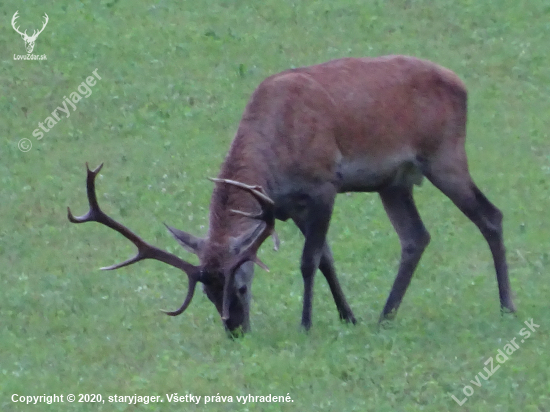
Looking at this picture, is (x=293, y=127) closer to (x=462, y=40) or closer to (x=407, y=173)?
(x=407, y=173)

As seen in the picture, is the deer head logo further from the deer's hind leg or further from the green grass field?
the deer's hind leg

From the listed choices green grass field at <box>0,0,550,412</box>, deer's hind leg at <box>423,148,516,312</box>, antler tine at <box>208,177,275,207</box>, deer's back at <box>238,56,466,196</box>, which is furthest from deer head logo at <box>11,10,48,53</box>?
antler tine at <box>208,177,275,207</box>

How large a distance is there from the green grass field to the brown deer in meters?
0.49

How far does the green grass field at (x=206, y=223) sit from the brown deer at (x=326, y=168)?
490mm

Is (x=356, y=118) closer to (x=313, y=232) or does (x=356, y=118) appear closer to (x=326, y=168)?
(x=326, y=168)

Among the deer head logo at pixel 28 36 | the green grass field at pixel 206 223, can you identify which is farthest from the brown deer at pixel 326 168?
the deer head logo at pixel 28 36

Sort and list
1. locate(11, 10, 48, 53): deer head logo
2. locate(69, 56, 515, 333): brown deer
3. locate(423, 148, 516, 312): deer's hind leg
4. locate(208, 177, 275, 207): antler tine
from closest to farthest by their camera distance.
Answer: locate(208, 177, 275, 207): antler tine → locate(69, 56, 515, 333): brown deer → locate(423, 148, 516, 312): deer's hind leg → locate(11, 10, 48, 53): deer head logo

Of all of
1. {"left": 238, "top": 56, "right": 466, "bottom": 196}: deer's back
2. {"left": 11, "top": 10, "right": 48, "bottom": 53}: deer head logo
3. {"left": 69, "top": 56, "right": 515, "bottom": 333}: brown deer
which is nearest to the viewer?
{"left": 69, "top": 56, "right": 515, "bottom": 333}: brown deer

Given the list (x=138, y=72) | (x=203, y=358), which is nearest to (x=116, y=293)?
(x=203, y=358)

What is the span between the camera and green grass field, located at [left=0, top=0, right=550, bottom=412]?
7109 millimetres

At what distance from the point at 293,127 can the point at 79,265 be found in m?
3.33

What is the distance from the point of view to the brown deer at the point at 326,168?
7.96 m

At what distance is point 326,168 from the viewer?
27.3ft

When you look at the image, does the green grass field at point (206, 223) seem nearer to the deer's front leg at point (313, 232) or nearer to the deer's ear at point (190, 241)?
the deer's front leg at point (313, 232)
